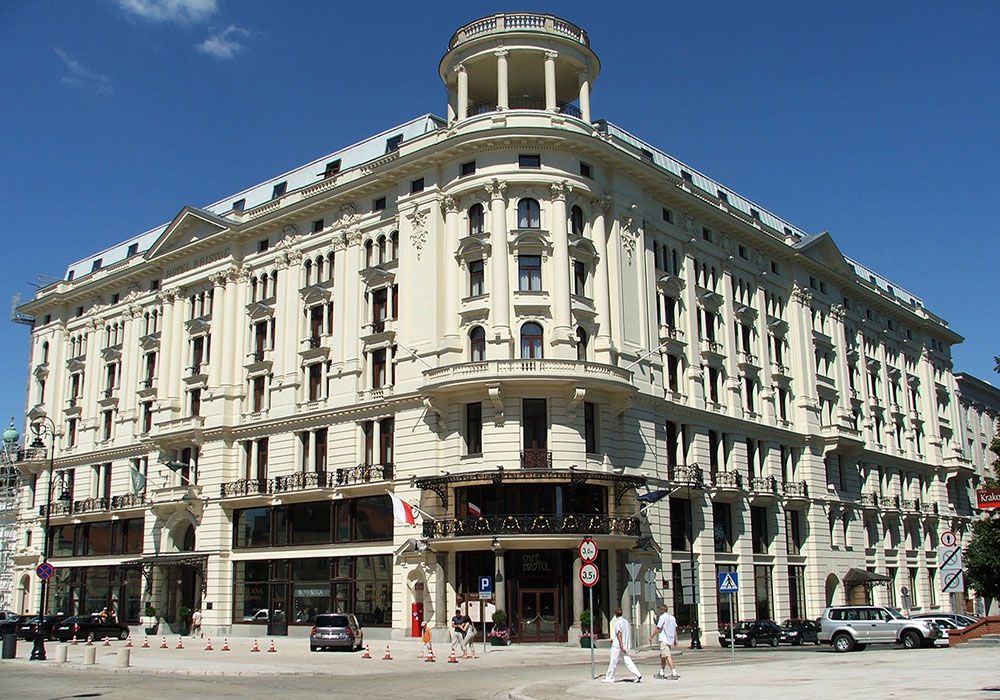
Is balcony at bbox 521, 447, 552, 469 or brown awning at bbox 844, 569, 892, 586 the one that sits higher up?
balcony at bbox 521, 447, 552, 469

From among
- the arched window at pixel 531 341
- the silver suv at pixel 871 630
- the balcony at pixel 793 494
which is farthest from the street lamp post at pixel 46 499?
the balcony at pixel 793 494

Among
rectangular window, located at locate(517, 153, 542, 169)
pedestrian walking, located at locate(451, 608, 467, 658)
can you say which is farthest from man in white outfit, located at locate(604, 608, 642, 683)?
rectangular window, located at locate(517, 153, 542, 169)

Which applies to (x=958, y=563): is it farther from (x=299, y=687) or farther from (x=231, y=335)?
(x=231, y=335)

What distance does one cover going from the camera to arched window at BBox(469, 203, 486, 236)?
169ft

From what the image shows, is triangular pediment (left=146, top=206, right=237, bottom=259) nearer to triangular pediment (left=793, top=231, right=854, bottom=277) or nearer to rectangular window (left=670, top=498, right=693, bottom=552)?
rectangular window (left=670, top=498, right=693, bottom=552)

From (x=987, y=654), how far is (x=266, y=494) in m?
37.3

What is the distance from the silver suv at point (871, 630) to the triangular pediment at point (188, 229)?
4120 centimetres

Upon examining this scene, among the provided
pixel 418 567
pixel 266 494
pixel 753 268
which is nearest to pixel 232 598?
pixel 266 494

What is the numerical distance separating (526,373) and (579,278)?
7.14 meters

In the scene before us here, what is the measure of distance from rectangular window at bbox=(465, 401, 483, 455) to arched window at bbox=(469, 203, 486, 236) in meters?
9.02

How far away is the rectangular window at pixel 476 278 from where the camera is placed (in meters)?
50.8

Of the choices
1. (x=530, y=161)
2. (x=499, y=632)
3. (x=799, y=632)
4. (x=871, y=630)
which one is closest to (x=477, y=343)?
(x=530, y=161)

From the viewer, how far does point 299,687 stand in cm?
2664

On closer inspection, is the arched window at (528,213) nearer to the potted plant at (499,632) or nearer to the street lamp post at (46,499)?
the potted plant at (499,632)
